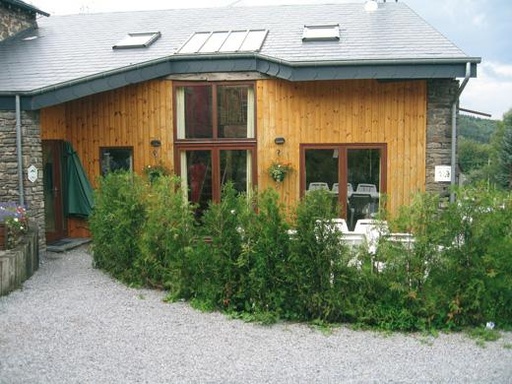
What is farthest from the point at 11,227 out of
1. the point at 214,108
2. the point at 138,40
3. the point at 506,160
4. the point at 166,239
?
the point at 506,160

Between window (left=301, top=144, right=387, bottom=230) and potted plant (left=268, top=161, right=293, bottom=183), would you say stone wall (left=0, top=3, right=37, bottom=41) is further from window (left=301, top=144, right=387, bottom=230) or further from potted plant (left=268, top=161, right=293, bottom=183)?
window (left=301, top=144, right=387, bottom=230)

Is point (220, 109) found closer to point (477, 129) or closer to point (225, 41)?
point (225, 41)

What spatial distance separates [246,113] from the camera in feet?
35.1

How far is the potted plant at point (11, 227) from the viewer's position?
7891 mm

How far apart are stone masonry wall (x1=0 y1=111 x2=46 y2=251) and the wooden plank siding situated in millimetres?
1100

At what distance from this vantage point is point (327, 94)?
10.5 metres

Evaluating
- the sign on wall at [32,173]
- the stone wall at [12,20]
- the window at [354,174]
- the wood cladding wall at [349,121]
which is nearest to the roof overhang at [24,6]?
the stone wall at [12,20]

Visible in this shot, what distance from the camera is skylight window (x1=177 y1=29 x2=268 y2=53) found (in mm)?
10873

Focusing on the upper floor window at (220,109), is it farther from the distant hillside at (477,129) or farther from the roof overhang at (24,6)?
the distant hillside at (477,129)

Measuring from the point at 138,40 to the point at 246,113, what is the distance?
3.56 metres

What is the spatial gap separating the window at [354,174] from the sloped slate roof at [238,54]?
1.54 m

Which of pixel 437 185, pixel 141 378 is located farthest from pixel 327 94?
pixel 141 378

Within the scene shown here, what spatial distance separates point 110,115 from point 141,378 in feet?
25.4

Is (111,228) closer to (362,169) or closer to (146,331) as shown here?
(146,331)
